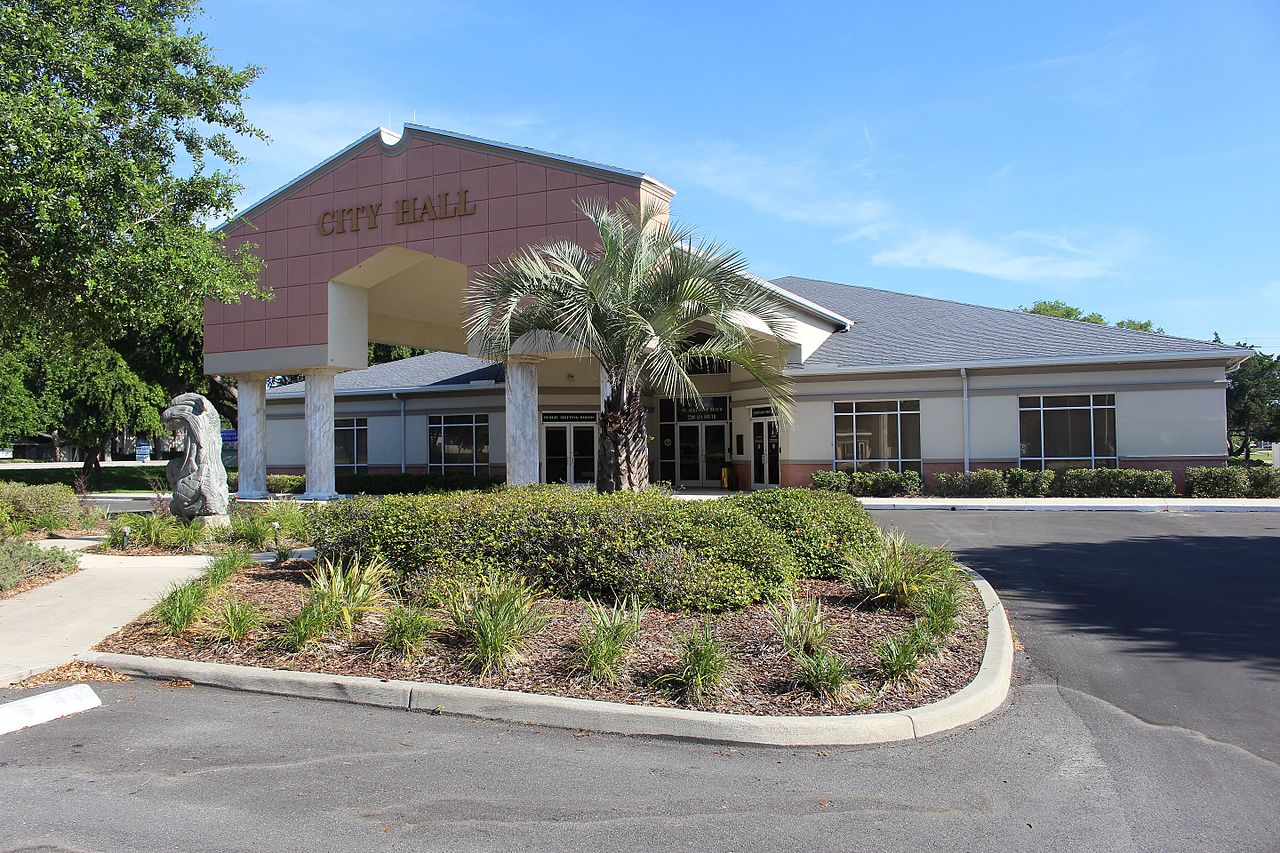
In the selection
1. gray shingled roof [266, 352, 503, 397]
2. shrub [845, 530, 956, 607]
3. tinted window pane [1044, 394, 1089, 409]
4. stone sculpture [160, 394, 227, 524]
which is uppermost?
gray shingled roof [266, 352, 503, 397]

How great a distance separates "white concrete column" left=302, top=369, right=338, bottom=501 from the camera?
25.8 metres

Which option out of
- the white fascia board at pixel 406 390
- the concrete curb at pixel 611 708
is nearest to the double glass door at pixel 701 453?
the white fascia board at pixel 406 390

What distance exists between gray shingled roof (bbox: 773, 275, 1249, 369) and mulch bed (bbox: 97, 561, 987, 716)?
18096 millimetres

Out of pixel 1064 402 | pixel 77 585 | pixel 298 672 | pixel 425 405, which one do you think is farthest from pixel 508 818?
pixel 425 405

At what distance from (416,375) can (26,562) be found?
2548cm

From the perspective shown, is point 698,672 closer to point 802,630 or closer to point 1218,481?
point 802,630

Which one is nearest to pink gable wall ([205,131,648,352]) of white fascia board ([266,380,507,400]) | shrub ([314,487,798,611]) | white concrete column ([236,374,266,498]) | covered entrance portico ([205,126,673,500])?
covered entrance portico ([205,126,673,500])

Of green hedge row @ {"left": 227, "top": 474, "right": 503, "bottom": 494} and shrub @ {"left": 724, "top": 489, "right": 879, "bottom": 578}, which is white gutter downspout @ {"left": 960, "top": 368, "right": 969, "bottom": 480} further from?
shrub @ {"left": 724, "top": 489, "right": 879, "bottom": 578}

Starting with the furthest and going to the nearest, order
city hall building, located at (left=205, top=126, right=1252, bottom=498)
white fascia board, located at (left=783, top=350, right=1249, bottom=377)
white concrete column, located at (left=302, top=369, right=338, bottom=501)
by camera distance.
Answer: white concrete column, located at (left=302, top=369, right=338, bottom=501)
white fascia board, located at (left=783, top=350, right=1249, bottom=377)
city hall building, located at (left=205, top=126, right=1252, bottom=498)

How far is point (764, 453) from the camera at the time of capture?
93.2 ft

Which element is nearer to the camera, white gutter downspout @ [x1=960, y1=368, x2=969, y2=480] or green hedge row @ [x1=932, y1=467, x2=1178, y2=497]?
green hedge row @ [x1=932, y1=467, x2=1178, y2=497]

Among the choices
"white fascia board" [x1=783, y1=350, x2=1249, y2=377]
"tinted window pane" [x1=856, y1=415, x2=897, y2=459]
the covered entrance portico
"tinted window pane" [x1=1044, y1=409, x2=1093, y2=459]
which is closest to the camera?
the covered entrance portico

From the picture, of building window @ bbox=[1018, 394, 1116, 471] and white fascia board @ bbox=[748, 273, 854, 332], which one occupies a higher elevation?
white fascia board @ bbox=[748, 273, 854, 332]

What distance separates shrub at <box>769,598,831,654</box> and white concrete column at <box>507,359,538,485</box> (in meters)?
15.7
